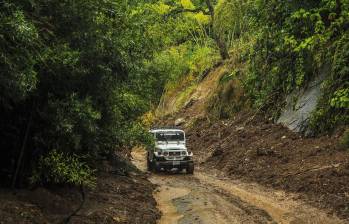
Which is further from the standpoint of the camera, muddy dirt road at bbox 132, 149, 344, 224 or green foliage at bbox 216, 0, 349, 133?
green foliage at bbox 216, 0, 349, 133

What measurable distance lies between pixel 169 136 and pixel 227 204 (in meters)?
10.0

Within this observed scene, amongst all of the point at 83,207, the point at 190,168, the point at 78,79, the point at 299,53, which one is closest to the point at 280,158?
the point at 190,168

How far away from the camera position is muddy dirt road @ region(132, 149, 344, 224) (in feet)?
42.9

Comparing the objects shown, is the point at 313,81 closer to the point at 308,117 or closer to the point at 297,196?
the point at 308,117

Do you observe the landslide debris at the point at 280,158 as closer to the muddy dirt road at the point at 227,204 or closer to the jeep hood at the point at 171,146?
the muddy dirt road at the point at 227,204

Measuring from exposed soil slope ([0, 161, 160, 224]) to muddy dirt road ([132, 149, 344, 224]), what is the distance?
722 millimetres

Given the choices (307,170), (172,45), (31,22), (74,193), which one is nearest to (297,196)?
(307,170)

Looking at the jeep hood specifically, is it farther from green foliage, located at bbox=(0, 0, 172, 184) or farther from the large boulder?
green foliage, located at bbox=(0, 0, 172, 184)

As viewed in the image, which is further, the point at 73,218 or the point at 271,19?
the point at 271,19

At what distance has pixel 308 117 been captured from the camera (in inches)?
843

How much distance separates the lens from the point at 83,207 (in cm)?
1184

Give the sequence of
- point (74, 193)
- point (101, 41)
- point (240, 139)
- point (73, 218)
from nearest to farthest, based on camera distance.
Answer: point (73, 218) → point (101, 41) → point (74, 193) → point (240, 139)

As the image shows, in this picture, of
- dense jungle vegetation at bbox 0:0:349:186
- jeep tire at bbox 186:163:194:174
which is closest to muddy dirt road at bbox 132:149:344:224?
jeep tire at bbox 186:163:194:174

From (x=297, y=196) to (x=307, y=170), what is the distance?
72.2 inches
